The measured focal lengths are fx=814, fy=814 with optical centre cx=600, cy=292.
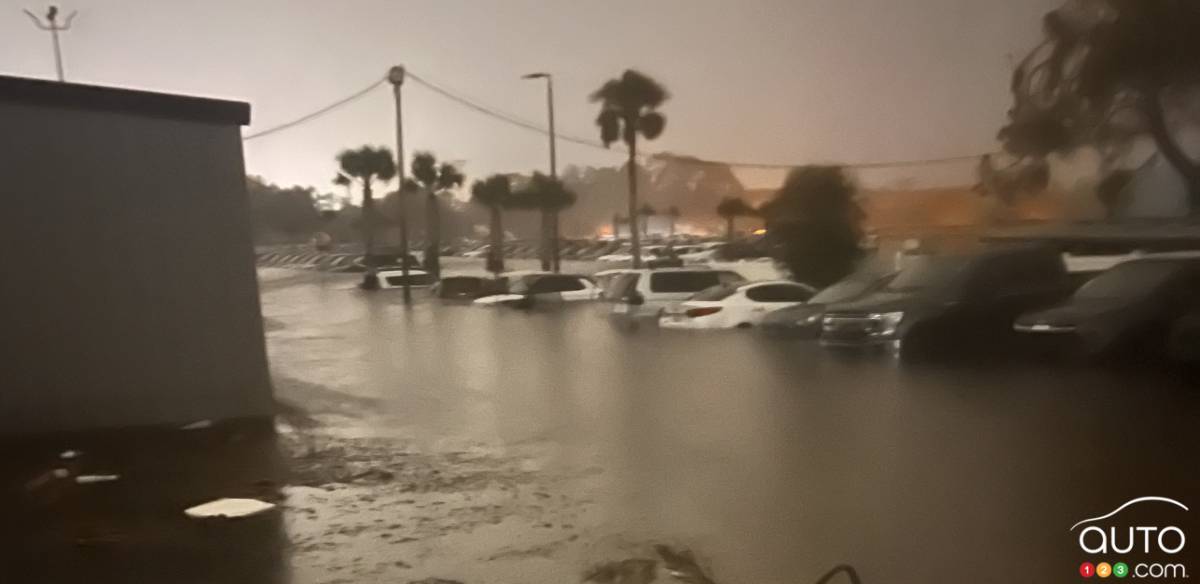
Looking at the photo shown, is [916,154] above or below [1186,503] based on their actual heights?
above

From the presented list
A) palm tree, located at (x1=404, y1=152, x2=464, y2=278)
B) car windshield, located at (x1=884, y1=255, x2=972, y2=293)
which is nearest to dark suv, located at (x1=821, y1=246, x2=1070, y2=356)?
car windshield, located at (x1=884, y1=255, x2=972, y2=293)

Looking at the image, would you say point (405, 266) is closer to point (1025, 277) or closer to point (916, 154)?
A: point (916, 154)

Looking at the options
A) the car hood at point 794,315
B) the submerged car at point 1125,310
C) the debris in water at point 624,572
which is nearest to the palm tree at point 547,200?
the car hood at point 794,315

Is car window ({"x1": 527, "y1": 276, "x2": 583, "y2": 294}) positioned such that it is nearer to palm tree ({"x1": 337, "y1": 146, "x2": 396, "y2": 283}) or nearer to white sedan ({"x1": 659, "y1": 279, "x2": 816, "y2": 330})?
white sedan ({"x1": 659, "y1": 279, "x2": 816, "y2": 330})

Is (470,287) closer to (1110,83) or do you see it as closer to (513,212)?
(513,212)

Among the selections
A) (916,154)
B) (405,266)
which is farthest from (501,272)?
(916,154)

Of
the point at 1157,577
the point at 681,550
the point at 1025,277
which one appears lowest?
the point at 1157,577
